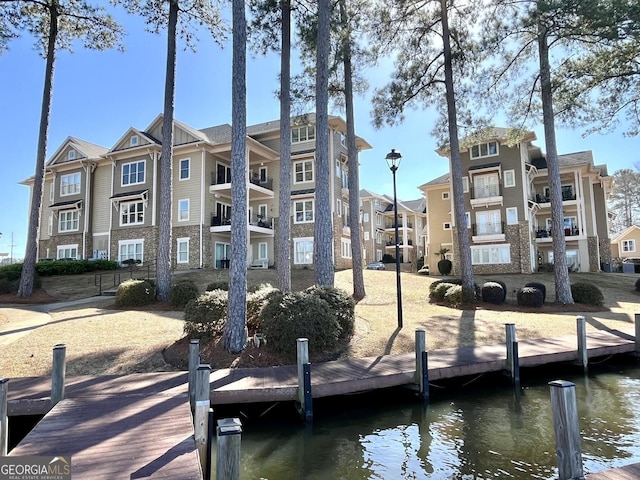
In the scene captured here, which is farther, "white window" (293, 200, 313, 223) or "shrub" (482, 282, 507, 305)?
"white window" (293, 200, 313, 223)

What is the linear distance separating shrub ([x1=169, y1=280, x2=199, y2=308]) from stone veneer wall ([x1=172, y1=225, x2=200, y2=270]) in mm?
10685

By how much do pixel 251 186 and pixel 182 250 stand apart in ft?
21.2

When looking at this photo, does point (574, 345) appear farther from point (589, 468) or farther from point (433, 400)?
point (589, 468)

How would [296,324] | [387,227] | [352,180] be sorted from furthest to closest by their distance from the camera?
1. [387,227]
2. [352,180]
3. [296,324]

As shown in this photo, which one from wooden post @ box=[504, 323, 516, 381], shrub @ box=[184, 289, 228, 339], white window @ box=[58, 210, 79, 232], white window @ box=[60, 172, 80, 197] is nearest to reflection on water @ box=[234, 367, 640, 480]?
wooden post @ box=[504, 323, 516, 381]

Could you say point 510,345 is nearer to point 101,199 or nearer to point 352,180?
point 352,180

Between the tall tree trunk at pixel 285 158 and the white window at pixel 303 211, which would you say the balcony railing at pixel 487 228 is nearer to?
the white window at pixel 303 211

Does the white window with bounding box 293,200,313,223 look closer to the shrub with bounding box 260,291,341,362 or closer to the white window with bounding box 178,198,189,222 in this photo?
the white window with bounding box 178,198,189,222

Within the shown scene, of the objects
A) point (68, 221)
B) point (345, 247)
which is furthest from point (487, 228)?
point (68, 221)

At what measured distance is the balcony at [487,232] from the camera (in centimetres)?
2930

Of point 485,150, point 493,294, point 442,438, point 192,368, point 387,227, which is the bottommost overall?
point 442,438

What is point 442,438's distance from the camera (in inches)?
222

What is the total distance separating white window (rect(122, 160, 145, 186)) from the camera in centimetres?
2841

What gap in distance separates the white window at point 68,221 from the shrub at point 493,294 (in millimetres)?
29872
